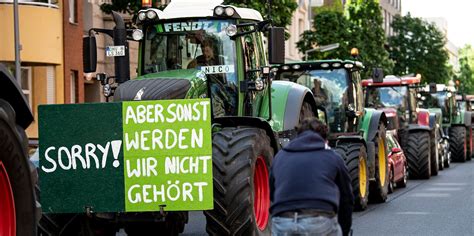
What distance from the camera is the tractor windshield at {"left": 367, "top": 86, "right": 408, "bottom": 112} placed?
31.3 meters

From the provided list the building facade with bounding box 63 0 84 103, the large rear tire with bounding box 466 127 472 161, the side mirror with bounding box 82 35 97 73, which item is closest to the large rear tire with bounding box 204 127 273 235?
the side mirror with bounding box 82 35 97 73

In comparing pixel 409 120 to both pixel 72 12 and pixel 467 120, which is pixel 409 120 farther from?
pixel 467 120

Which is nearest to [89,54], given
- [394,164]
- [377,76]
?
[377,76]

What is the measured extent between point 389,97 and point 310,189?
2350 centimetres

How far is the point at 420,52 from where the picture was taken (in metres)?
88.4

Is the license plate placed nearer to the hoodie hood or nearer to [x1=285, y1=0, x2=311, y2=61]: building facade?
the hoodie hood

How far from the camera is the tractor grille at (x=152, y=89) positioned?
45.9ft

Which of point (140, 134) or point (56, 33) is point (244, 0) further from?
point (140, 134)

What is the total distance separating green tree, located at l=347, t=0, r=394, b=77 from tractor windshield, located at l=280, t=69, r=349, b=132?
3624 cm

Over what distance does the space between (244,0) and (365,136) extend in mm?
9665

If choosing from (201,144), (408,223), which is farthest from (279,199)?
(408,223)

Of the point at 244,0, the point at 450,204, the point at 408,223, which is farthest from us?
the point at 244,0

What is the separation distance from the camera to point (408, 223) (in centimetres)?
1800

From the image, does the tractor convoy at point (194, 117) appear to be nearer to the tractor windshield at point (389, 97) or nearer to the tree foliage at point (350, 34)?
the tractor windshield at point (389, 97)
